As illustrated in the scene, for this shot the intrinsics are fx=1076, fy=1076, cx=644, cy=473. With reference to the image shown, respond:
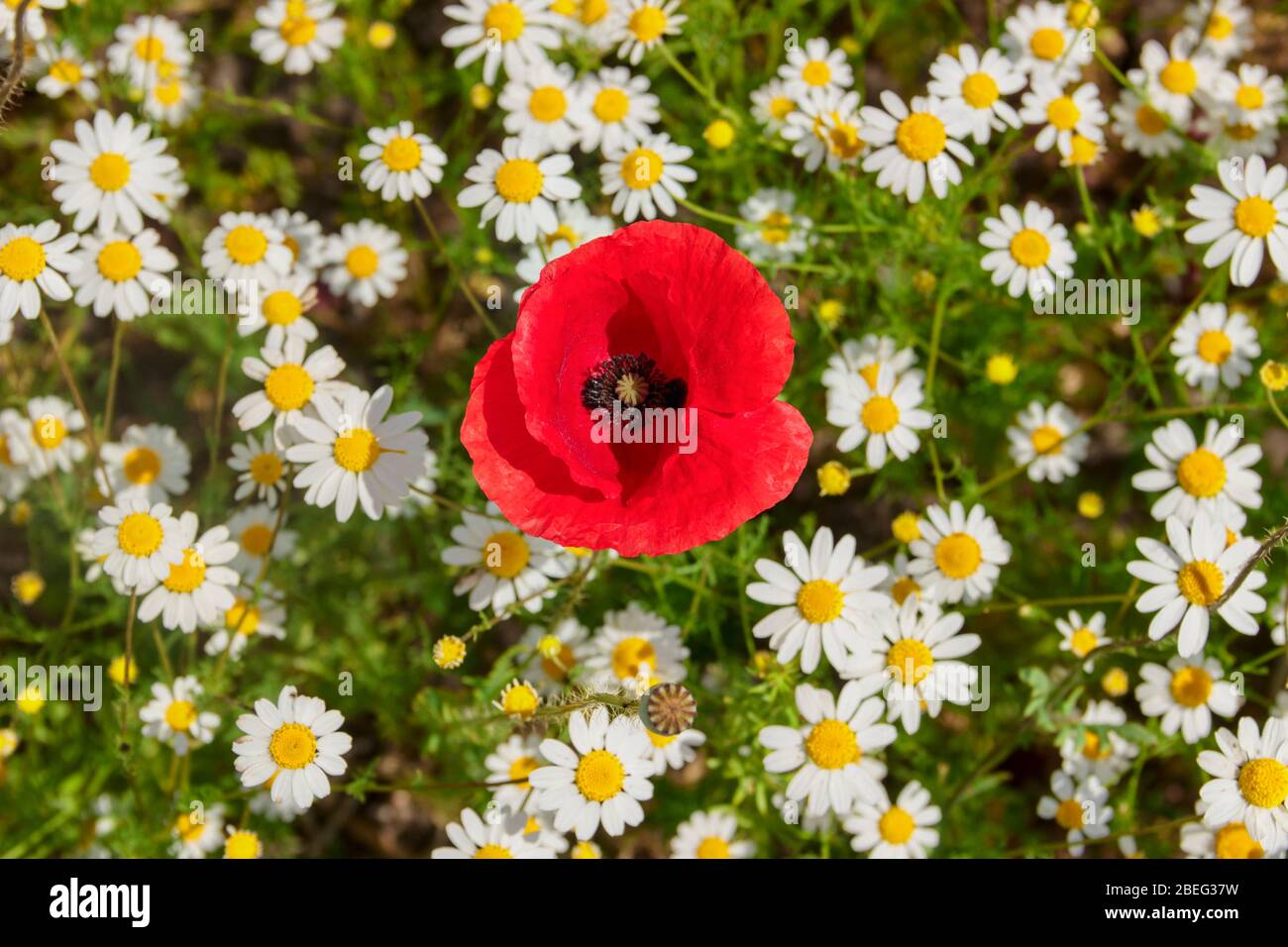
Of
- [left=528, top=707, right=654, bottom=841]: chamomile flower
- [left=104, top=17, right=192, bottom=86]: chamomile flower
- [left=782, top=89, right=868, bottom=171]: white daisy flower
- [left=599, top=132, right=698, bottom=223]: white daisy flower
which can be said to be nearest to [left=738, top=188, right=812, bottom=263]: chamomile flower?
[left=782, top=89, right=868, bottom=171]: white daisy flower

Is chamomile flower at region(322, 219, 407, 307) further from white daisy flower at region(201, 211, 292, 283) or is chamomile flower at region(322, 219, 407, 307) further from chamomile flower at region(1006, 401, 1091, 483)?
chamomile flower at region(1006, 401, 1091, 483)

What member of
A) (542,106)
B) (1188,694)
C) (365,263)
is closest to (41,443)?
(365,263)

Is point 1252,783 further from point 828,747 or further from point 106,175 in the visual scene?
point 106,175

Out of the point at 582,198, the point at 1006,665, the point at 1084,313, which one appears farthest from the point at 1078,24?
the point at 1006,665

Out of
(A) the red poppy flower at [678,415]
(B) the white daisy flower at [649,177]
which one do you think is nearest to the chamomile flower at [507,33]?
(B) the white daisy flower at [649,177]

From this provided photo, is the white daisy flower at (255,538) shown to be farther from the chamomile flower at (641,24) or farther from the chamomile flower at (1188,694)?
the chamomile flower at (1188,694)

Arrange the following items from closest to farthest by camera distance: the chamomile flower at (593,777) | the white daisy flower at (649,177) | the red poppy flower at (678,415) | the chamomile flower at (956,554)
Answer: the red poppy flower at (678,415) < the chamomile flower at (593,777) < the chamomile flower at (956,554) < the white daisy flower at (649,177)
